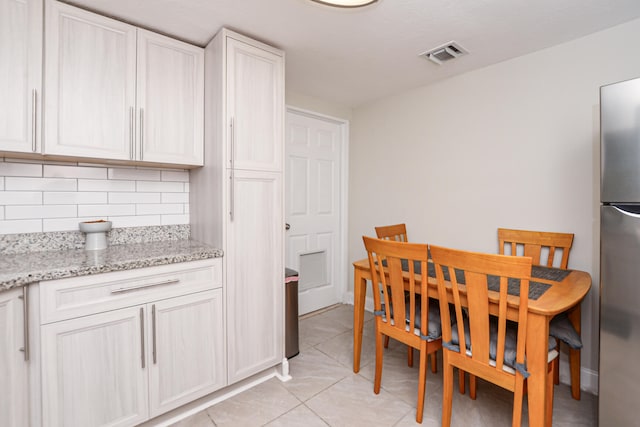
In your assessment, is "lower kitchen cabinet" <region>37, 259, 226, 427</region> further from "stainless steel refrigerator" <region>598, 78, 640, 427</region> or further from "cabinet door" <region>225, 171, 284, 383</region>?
"stainless steel refrigerator" <region>598, 78, 640, 427</region>

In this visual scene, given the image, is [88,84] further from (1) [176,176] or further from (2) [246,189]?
(2) [246,189]

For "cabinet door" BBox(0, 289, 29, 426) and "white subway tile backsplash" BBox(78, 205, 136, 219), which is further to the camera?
"white subway tile backsplash" BBox(78, 205, 136, 219)

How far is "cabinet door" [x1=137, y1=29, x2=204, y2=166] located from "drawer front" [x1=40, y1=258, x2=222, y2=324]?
720mm

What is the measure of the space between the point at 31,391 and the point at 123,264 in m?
0.64

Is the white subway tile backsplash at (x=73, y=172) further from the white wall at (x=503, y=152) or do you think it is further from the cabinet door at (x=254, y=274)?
the white wall at (x=503, y=152)

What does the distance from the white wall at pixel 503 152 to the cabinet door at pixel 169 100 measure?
189cm

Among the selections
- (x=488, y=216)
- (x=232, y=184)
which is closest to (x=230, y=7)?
(x=232, y=184)

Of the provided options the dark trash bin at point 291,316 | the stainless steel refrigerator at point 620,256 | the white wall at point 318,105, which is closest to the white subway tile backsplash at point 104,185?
the dark trash bin at point 291,316

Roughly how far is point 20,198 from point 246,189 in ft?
4.23

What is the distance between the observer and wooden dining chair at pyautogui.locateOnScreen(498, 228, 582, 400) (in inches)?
73.2

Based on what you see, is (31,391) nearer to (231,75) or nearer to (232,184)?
(232,184)

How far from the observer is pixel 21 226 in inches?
69.0

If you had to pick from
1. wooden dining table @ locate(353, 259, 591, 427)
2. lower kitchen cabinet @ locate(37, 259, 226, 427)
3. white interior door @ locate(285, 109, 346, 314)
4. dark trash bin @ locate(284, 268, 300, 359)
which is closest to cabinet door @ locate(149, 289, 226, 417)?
lower kitchen cabinet @ locate(37, 259, 226, 427)

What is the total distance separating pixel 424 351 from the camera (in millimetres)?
1705
